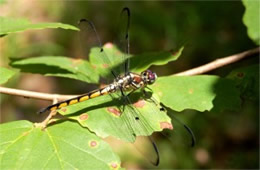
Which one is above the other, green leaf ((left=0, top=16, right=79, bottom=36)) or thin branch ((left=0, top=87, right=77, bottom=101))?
green leaf ((left=0, top=16, right=79, bottom=36))

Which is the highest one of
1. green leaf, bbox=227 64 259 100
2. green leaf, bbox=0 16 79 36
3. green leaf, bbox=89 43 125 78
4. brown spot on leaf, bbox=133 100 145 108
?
green leaf, bbox=0 16 79 36

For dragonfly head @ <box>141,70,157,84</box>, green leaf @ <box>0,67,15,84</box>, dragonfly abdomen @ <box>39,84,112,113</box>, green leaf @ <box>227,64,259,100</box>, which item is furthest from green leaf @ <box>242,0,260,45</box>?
green leaf @ <box>0,67,15,84</box>

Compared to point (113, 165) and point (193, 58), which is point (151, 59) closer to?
point (113, 165)

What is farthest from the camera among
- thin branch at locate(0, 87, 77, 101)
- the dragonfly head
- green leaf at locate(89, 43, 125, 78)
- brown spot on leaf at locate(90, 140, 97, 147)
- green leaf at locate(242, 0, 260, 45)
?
green leaf at locate(89, 43, 125, 78)

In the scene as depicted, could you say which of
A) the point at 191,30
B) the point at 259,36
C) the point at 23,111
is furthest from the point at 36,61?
the point at 23,111

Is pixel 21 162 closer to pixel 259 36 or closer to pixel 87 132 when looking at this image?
pixel 87 132

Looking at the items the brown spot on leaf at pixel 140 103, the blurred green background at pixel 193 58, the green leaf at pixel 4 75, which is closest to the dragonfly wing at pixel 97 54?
the brown spot on leaf at pixel 140 103

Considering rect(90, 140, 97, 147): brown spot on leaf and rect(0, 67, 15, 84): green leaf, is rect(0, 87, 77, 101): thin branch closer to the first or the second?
rect(0, 67, 15, 84): green leaf
